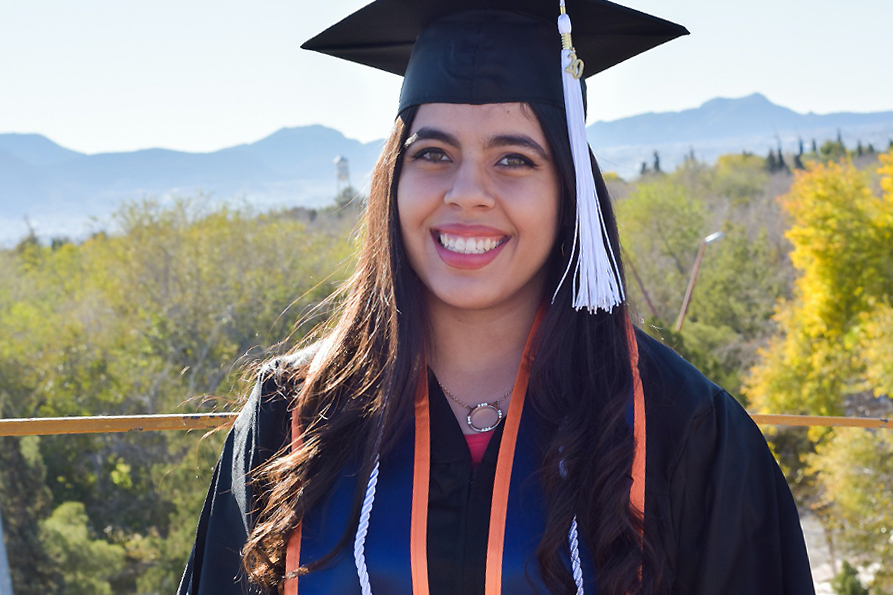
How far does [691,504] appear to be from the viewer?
165cm

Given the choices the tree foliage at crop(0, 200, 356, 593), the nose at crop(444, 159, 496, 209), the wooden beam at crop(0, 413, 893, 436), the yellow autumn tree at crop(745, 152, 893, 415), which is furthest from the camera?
the yellow autumn tree at crop(745, 152, 893, 415)

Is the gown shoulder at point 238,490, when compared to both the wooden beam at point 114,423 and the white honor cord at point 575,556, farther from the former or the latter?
the white honor cord at point 575,556

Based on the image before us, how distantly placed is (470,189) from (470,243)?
0.11 m

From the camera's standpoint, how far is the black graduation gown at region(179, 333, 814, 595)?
1615 mm

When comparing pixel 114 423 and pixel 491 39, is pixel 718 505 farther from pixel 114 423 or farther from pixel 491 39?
pixel 114 423

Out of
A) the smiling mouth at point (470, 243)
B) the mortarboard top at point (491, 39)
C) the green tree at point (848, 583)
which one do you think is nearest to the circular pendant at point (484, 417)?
the smiling mouth at point (470, 243)

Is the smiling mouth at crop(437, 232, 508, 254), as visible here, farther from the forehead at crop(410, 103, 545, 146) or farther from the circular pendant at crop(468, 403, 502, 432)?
the circular pendant at crop(468, 403, 502, 432)

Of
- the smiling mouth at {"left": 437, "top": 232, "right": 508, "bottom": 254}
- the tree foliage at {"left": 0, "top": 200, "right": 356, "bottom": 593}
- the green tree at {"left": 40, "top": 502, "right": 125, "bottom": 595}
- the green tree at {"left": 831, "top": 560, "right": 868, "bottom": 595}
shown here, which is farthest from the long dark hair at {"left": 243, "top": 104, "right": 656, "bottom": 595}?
the green tree at {"left": 831, "top": 560, "right": 868, "bottom": 595}

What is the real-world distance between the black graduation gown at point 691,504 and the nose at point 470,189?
17.3 inches

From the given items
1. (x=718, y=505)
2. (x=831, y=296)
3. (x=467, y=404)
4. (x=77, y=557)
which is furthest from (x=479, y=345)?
(x=831, y=296)

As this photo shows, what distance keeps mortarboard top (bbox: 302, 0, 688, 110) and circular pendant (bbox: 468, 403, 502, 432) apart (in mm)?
635

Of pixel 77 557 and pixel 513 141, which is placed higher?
pixel 513 141

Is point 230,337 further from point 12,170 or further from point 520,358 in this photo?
point 12,170

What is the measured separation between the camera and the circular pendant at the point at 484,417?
5.91 feet
